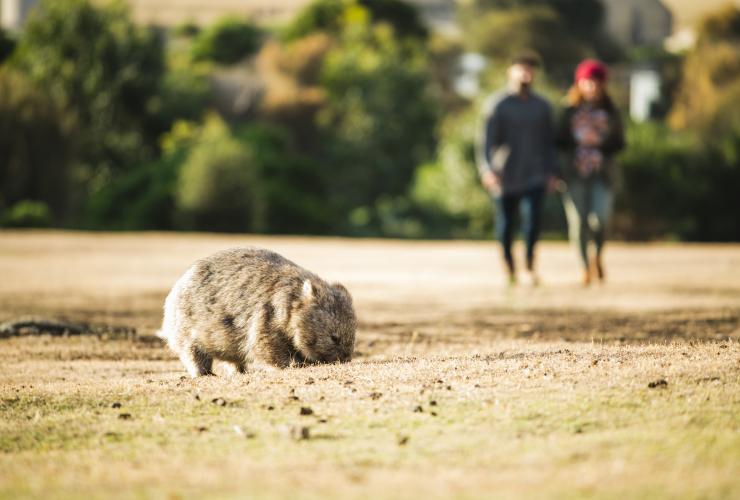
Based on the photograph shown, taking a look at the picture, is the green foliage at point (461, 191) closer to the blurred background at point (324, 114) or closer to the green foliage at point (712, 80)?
the blurred background at point (324, 114)

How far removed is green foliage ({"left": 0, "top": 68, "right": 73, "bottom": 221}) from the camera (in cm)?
3028

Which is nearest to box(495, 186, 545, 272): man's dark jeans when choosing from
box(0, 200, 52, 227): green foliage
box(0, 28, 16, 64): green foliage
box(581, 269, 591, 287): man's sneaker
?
box(581, 269, 591, 287): man's sneaker

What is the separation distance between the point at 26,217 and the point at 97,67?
13.5 metres

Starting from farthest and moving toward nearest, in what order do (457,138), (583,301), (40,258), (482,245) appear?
(457,138)
(482,245)
(40,258)
(583,301)

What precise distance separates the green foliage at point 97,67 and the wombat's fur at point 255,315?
108 feet

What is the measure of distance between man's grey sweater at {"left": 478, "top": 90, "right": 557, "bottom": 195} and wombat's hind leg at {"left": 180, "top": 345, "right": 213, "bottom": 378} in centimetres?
622

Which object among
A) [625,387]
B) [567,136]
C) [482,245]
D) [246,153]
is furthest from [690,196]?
[625,387]

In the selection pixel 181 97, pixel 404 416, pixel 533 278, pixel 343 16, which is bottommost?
pixel 404 416

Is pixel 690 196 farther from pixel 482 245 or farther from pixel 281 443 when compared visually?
pixel 281 443

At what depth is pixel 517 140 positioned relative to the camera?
41.7 feet

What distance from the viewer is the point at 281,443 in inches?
190

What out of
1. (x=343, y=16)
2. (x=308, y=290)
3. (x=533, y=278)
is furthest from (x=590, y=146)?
(x=343, y=16)

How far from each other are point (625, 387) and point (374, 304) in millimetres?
6829

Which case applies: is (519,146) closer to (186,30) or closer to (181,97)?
(181,97)
